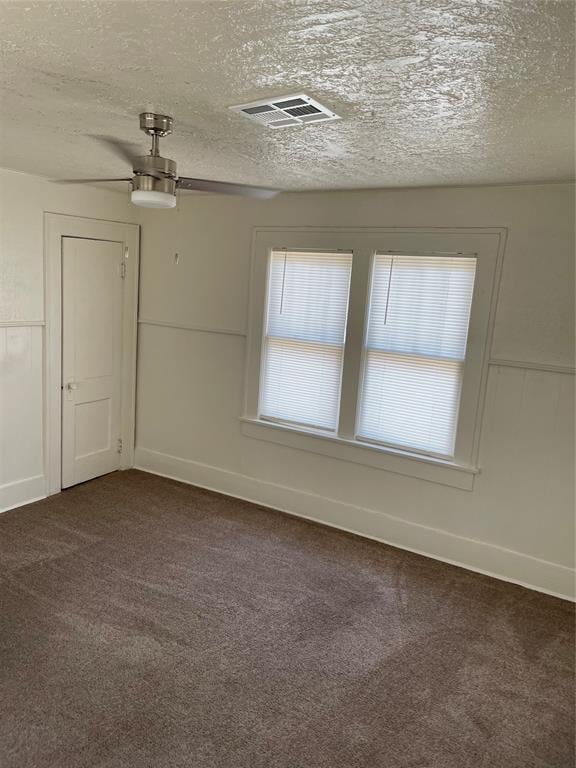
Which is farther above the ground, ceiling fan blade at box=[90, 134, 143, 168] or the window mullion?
ceiling fan blade at box=[90, 134, 143, 168]

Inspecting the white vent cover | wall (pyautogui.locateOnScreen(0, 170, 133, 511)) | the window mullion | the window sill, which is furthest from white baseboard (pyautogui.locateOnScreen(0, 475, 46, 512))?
the white vent cover

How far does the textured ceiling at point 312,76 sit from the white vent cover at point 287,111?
0.05m

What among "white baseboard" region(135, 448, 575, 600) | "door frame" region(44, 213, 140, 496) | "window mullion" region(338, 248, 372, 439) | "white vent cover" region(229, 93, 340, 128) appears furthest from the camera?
"door frame" region(44, 213, 140, 496)

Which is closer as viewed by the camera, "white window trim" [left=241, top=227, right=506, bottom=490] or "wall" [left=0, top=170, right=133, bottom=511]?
"white window trim" [left=241, top=227, right=506, bottom=490]

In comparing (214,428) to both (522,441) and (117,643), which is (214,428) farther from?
(522,441)

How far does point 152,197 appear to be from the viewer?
211 centimetres

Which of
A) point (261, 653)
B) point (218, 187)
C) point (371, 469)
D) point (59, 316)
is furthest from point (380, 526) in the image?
point (59, 316)

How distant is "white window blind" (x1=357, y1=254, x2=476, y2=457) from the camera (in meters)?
3.49

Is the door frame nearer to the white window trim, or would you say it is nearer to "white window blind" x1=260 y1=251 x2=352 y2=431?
the white window trim

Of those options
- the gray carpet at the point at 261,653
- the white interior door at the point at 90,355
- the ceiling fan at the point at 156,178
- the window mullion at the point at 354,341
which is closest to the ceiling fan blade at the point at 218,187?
the ceiling fan at the point at 156,178

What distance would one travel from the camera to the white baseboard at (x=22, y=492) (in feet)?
13.1

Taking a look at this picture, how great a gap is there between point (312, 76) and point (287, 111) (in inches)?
14.4

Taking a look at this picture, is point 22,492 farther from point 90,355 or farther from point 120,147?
point 120,147

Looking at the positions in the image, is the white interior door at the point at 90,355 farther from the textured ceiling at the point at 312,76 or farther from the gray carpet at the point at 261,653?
the textured ceiling at the point at 312,76
